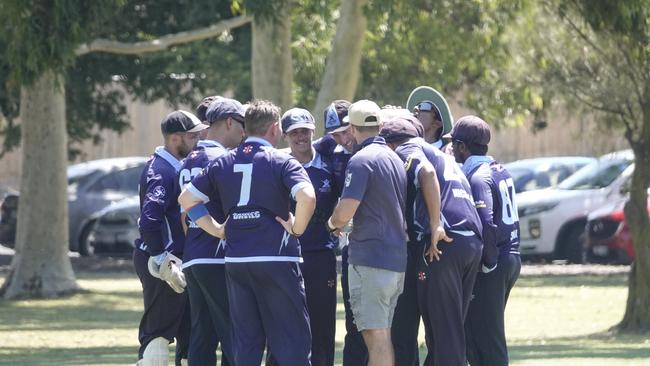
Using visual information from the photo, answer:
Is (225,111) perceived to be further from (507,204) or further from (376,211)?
(507,204)

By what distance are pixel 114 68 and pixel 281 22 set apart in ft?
23.8

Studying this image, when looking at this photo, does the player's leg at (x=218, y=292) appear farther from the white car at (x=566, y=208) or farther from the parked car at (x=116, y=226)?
the parked car at (x=116, y=226)

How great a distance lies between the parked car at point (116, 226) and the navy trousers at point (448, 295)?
1584cm

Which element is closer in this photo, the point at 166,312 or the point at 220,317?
the point at 220,317

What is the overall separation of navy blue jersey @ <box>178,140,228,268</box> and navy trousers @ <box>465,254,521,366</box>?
75.4 inches

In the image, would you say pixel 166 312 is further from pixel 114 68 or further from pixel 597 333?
pixel 114 68

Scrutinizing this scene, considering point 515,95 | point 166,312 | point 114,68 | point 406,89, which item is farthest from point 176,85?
point 166,312

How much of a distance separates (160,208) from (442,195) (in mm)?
2094

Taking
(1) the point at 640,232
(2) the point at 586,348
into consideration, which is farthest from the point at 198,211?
(1) the point at 640,232

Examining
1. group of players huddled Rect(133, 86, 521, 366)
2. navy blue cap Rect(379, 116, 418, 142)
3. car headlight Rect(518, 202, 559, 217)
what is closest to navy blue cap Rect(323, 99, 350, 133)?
group of players huddled Rect(133, 86, 521, 366)

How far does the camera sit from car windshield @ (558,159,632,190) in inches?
973

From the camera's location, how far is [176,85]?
1026 inches

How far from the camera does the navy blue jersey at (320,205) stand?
10750 millimetres

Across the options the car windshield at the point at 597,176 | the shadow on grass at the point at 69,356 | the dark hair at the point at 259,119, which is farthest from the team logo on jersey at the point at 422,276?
the car windshield at the point at 597,176
